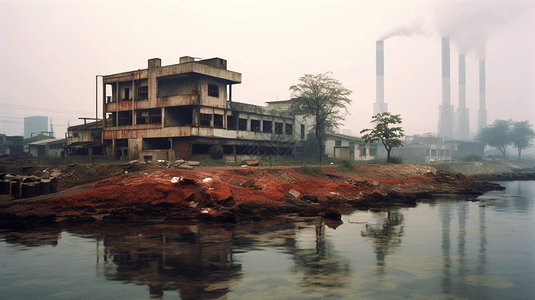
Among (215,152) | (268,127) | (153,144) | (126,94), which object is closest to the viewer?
(215,152)

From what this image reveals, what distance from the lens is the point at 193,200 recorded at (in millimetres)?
20141

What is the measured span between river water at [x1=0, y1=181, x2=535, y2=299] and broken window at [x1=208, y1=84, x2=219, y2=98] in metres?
27.1

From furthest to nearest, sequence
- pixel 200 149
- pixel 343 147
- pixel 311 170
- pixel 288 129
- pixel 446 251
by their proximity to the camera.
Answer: pixel 343 147
pixel 288 129
pixel 200 149
pixel 311 170
pixel 446 251

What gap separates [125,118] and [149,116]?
405 cm

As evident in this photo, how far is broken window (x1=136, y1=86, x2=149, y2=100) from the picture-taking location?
4372 cm

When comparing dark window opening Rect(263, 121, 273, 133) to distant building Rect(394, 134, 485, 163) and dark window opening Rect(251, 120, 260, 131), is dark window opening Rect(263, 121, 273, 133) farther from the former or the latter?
distant building Rect(394, 134, 485, 163)

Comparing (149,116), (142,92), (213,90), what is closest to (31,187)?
(149,116)

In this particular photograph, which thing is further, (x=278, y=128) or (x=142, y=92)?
(x=278, y=128)

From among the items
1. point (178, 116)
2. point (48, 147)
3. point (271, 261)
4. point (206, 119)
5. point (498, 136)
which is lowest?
point (271, 261)

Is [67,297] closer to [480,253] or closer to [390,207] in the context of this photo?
[480,253]

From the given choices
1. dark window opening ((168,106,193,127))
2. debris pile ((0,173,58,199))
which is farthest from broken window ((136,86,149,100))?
debris pile ((0,173,58,199))

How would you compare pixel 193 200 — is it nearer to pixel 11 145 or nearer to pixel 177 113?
pixel 177 113

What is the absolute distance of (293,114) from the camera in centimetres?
5303

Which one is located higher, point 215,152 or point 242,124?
point 242,124
